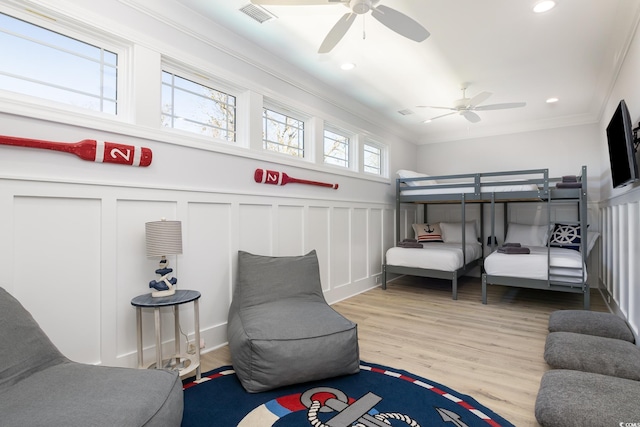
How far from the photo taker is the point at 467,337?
3.04m

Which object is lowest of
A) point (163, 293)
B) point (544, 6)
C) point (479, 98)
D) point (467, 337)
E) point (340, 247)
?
point (467, 337)

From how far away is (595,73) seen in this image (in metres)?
3.68

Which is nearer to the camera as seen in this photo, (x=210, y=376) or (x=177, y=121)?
(x=210, y=376)

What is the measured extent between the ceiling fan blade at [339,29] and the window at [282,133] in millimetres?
1176

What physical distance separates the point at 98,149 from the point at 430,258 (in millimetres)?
3892

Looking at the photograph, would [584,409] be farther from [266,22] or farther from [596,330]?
[266,22]

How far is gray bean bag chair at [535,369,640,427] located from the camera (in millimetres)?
1448

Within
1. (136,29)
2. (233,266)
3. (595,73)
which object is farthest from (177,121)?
(595,73)

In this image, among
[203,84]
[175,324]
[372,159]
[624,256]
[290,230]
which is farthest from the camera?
[372,159]

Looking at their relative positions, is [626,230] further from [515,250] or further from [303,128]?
[303,128]

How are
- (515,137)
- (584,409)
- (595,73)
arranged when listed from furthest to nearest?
(515,137)
(595,73)
(584,409)

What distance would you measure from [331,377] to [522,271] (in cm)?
296

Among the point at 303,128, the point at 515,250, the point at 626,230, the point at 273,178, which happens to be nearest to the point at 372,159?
the point at 303,128

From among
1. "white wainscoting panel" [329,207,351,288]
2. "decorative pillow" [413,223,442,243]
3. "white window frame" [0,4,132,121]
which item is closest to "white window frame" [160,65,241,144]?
"white window frame" [0,4,132,121]
